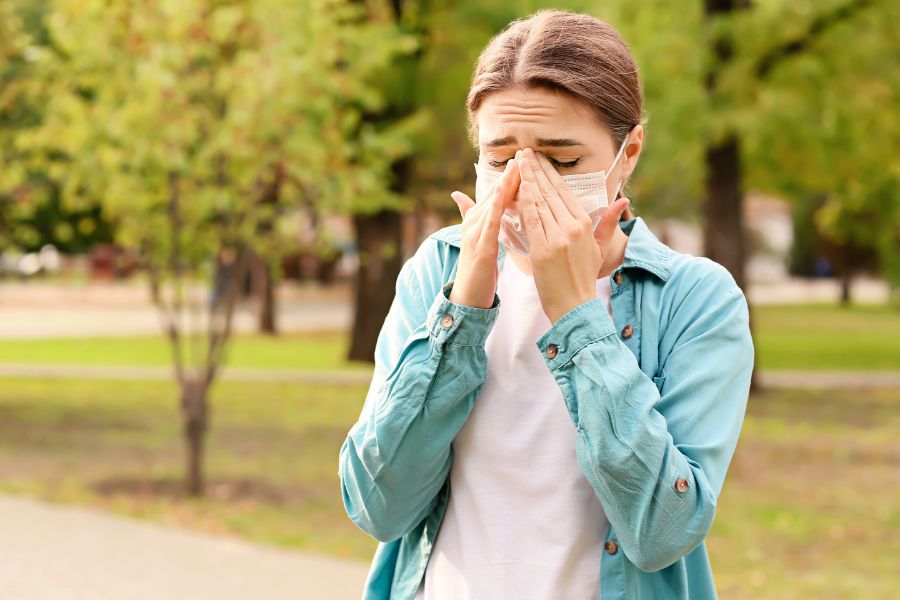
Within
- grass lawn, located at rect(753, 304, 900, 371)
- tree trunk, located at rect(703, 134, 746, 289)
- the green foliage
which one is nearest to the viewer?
the green foliage

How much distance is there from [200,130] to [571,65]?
7.91 m

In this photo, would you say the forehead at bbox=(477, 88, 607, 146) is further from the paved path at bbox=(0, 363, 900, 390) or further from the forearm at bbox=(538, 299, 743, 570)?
the paved path at bbox=(0, 363, 900, 390)

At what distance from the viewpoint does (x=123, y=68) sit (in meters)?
9.56

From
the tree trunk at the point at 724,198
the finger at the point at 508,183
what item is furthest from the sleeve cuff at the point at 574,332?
the tree trunk at the point at 724,198

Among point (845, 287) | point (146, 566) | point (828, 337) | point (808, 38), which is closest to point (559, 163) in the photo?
point (146, 566)

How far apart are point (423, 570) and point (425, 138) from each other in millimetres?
16174

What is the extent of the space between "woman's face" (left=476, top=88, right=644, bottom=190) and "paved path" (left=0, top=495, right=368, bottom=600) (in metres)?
4.84

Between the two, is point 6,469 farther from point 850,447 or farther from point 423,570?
point 423,570

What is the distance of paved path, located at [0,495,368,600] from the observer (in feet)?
22.0

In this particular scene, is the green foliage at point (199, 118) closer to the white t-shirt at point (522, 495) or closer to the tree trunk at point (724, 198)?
the tree trunk at point (724, 198)

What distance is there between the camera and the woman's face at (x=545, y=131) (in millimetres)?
2070

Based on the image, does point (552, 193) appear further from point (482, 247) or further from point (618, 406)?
point (618, 406)

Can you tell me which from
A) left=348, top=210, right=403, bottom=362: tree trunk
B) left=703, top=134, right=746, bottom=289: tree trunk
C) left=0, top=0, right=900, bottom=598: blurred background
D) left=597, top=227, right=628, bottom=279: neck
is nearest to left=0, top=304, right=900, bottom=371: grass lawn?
left=0, top=0, right=900, bottom=598: blurred background

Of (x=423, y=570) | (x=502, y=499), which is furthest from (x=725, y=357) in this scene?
(x=423, y=570)
